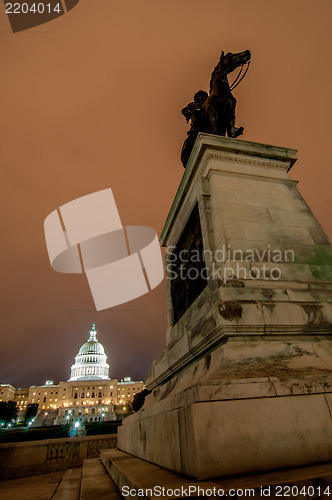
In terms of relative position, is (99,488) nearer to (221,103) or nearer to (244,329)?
(244,329)

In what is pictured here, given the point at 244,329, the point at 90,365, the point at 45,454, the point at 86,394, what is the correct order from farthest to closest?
the point at 90,365, the point at 86,394, the point at 45,454, the point at 244,329

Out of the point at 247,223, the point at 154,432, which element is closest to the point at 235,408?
the point at 154,432

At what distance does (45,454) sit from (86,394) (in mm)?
125981

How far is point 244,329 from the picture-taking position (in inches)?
133

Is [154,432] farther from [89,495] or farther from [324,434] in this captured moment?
[324,434]

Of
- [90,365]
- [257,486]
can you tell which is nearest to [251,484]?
[257,486]

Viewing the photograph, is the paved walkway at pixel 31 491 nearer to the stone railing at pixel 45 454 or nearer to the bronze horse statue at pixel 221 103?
the stone railing at pixel 45 454

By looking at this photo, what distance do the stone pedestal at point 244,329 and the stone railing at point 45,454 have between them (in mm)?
5909

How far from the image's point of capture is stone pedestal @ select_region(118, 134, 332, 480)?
235 cm

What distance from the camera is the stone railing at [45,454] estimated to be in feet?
27.7

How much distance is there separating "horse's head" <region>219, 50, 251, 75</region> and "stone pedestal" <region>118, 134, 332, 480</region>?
3.04 m

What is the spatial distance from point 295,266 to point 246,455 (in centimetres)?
304

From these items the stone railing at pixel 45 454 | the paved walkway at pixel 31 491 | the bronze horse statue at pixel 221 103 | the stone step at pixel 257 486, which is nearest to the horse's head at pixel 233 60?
the bronze horse statue at pixel 221 103

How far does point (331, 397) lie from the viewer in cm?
261
